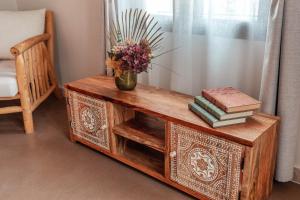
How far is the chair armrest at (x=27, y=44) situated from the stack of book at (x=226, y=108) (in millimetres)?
1219

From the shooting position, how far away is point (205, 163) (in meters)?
1.34

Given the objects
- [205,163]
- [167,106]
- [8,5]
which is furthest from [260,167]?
[8,5]

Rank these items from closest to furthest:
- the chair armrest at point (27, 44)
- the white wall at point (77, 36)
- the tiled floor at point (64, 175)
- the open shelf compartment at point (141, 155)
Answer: the tiled floor at point (64, 175)
the open shelf compartment at point (141, 155)
the chair armrest at point (27, 44)
the white wall at point (77, 36)

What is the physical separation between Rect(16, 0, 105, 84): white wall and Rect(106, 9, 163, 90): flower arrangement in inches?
8.3

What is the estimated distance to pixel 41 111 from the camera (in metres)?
2.52

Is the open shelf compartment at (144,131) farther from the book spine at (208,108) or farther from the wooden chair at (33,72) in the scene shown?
the wooden chair at (33,72)

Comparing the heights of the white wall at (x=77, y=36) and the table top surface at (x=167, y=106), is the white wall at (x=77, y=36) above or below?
above

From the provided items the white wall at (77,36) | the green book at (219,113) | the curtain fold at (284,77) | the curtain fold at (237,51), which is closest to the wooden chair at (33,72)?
the white wall at (77,36)

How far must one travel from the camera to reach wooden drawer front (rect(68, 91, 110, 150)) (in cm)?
172

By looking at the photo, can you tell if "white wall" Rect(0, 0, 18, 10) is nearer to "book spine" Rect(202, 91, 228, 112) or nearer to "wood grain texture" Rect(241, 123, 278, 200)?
"book spine" Rect(202, 91, 228, 112)

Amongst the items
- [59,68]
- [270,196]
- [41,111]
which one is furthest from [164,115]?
[59,68]

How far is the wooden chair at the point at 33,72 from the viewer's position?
2005mm

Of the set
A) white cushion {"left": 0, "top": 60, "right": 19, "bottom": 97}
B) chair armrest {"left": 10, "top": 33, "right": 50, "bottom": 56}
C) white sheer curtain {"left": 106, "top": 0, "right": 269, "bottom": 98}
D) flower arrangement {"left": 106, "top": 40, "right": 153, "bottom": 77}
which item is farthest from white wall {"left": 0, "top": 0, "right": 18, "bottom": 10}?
flower arrangement {"left": 106, "top": 40, "right": 153, "bottom": 77}

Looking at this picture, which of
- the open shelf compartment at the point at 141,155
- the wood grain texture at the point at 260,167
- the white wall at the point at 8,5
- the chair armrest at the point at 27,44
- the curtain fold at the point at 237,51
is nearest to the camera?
the wood grain texture at the point at 260,167
